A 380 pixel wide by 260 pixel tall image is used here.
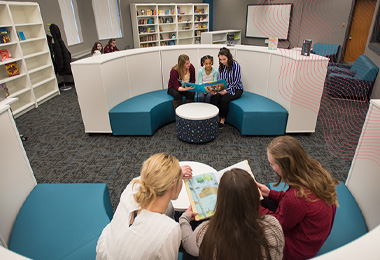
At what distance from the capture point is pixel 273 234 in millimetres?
1043

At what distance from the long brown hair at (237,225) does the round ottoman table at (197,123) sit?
7.05ft

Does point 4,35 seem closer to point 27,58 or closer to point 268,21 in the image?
point 27,58

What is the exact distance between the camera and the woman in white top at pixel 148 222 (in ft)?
3.19

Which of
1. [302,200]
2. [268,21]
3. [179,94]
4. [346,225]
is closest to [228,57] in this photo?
[179,94]

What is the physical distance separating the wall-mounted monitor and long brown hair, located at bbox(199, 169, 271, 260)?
27.2 ft

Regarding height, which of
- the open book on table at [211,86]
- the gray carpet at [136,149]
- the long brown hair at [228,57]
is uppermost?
the long brown hair at [228,57]

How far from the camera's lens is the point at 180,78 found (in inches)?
150

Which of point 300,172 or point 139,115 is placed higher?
point 300,172

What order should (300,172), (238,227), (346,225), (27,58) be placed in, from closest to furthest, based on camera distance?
(238,227) < (300,172) < (346,225) < (27,58)

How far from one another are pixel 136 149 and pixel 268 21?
25.9 feet

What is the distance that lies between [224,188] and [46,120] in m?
4.20

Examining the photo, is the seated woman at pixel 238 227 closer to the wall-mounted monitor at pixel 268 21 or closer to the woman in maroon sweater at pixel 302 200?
the woman in maroon sweater at pixel 302 200

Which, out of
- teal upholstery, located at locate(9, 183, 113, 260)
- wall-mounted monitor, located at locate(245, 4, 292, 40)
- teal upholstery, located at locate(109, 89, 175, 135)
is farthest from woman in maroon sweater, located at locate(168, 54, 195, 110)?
wall-mounted monitor, located at locate(245, 4, 292, 40)

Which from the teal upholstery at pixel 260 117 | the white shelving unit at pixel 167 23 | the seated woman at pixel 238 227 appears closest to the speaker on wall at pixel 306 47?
the teal upholstery at pixel 260 117
